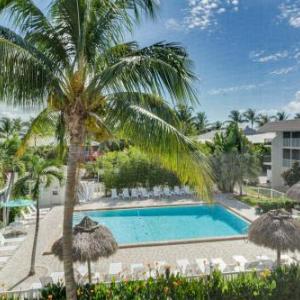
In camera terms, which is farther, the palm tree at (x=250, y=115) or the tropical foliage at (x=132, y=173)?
the palm tree at (x=250, y=115)

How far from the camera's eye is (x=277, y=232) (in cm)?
915

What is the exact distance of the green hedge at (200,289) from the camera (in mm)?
6906

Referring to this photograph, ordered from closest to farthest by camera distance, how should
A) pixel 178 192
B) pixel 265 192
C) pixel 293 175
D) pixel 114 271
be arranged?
pixel 114 271
pixel 265 192
pixel 293 175
pixel 178 192

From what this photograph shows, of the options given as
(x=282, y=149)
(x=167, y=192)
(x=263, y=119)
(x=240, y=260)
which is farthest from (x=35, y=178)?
(x=263, y=119)

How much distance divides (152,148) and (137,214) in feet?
49.0

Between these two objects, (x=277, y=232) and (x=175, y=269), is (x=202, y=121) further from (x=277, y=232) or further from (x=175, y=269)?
(x=277, y=232)

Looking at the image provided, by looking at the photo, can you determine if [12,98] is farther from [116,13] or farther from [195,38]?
[195,38]

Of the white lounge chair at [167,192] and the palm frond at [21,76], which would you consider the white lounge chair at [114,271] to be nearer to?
the palm frond at [21,76]

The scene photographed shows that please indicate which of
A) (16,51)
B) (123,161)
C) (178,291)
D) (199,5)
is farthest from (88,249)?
(123,161)

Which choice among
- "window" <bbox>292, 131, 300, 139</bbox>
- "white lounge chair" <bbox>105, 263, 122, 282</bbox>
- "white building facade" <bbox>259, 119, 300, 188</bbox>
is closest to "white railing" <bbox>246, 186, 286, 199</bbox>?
"white building facade" <bbox>259, 119, 300, 188</bbox>

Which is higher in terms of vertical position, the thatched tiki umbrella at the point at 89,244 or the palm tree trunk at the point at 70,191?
the palm tree trunk at the point at 70,191

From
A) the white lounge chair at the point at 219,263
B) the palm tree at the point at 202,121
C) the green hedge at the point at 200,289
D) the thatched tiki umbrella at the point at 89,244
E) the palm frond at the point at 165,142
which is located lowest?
the white lounge chair at the point at 219,263

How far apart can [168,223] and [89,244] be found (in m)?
10.3

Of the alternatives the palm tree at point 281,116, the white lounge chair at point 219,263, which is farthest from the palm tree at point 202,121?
the white lounge chair at point 219,263
